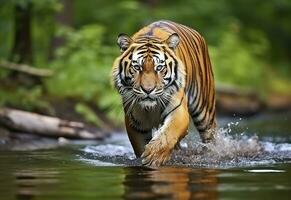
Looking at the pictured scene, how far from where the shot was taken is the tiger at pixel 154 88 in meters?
8.34

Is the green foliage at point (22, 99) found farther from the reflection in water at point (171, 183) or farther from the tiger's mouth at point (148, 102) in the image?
the reflection in water at point (171, 183)

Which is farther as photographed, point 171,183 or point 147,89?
point 147,89

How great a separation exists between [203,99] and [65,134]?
108 inches

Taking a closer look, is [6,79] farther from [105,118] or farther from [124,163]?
[124,163]

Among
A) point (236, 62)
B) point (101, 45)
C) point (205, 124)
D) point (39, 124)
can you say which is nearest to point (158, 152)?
point (205, 124)

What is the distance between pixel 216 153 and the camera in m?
9.41

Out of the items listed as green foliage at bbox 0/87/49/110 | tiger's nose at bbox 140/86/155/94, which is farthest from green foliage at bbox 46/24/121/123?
tiger's nose at bbox 140/86/155/94

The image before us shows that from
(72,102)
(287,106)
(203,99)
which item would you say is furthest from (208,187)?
(287,106)

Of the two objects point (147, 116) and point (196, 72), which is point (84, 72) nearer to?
point (196, 72)

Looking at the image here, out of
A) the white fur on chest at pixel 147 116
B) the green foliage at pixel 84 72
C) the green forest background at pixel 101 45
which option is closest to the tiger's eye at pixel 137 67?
the white fur on chest at pixel 147 116

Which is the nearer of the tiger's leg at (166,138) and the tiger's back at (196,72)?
the tiger's leg at (166,138)

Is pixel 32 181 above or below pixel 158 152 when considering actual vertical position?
below

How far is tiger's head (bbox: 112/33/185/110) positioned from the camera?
8328mm

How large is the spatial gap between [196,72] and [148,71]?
1.72 metres
